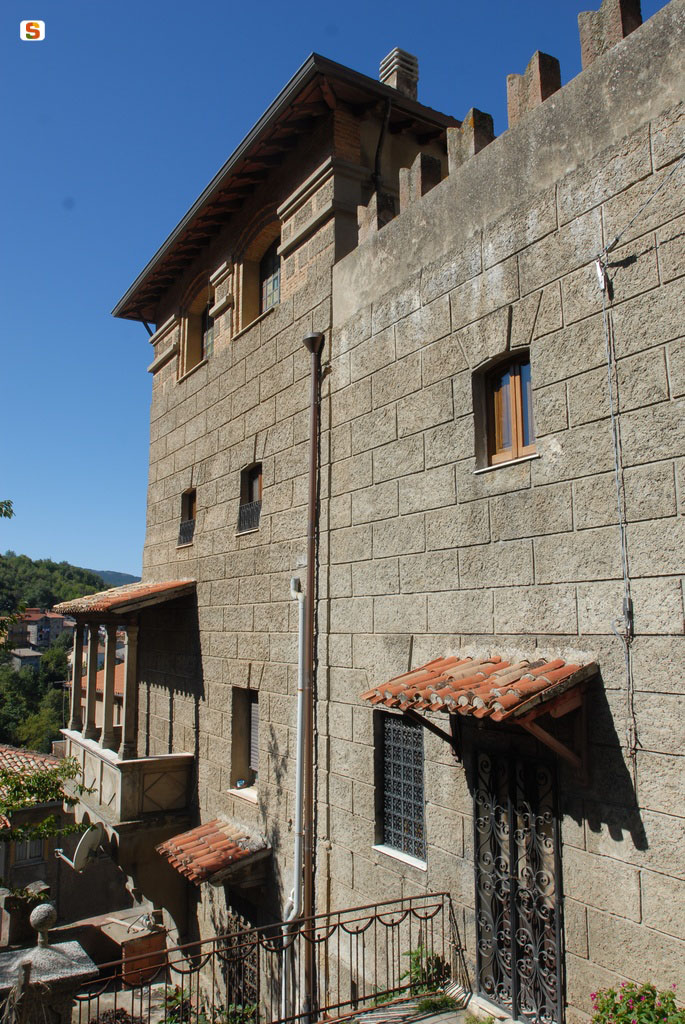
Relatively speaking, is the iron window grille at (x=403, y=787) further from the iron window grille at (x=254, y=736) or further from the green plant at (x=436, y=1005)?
the iron window grille at (x=254, y=736)

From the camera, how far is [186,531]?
12.8 meters

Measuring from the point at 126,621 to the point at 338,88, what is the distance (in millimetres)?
7968

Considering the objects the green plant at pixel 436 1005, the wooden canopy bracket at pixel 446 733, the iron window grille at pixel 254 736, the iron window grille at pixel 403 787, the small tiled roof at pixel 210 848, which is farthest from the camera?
the iron window grille at pixel 254 736

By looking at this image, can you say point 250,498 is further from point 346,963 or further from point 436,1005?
point 436,1005

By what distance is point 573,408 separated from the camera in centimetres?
548

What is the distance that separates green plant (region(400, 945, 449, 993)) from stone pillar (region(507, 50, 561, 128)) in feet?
22.7

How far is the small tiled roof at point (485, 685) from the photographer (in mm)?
4805

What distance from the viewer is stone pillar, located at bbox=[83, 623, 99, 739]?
13.1 metres

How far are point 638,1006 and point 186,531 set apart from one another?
982 cm

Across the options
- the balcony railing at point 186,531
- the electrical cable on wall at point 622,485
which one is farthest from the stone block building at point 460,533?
the balcony railing at point 186,531

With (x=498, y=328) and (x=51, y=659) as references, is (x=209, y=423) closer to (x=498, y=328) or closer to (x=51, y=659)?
(x=498, y=328)

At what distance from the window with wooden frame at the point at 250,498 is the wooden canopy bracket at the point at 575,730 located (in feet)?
19.5

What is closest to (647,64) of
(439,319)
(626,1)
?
(626,1)

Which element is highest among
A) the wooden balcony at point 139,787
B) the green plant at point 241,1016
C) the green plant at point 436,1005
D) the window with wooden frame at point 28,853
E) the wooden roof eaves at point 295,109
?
the wooden roof eaves at point 295,109
